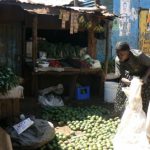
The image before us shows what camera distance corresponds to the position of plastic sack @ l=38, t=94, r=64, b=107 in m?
9.45

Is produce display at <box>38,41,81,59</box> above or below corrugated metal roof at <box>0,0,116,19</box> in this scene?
below

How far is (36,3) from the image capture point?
857 cm

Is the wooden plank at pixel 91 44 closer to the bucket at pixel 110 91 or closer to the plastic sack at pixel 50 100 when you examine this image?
the bucket at pixel 110 91

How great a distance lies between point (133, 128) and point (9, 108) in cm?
248

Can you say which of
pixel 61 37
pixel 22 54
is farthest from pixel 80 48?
pixel 22 54

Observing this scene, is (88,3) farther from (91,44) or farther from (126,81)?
(126,81)

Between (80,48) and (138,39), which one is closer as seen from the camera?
(80,48)

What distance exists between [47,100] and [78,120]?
1499 millimetres

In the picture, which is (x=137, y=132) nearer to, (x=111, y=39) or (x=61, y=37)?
(x=61, y=37)

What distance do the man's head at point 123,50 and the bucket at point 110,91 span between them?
340 cm

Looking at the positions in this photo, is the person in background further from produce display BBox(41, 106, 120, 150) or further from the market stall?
the market stall

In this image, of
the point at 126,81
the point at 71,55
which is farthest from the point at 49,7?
the point at 126,81

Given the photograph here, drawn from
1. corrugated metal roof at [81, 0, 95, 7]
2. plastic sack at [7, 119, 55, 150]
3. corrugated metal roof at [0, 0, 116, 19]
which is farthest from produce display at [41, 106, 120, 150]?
corrugated metal roof at [81, 0, 95, 7]

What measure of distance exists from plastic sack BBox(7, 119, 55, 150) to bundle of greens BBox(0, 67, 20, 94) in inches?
39.0
